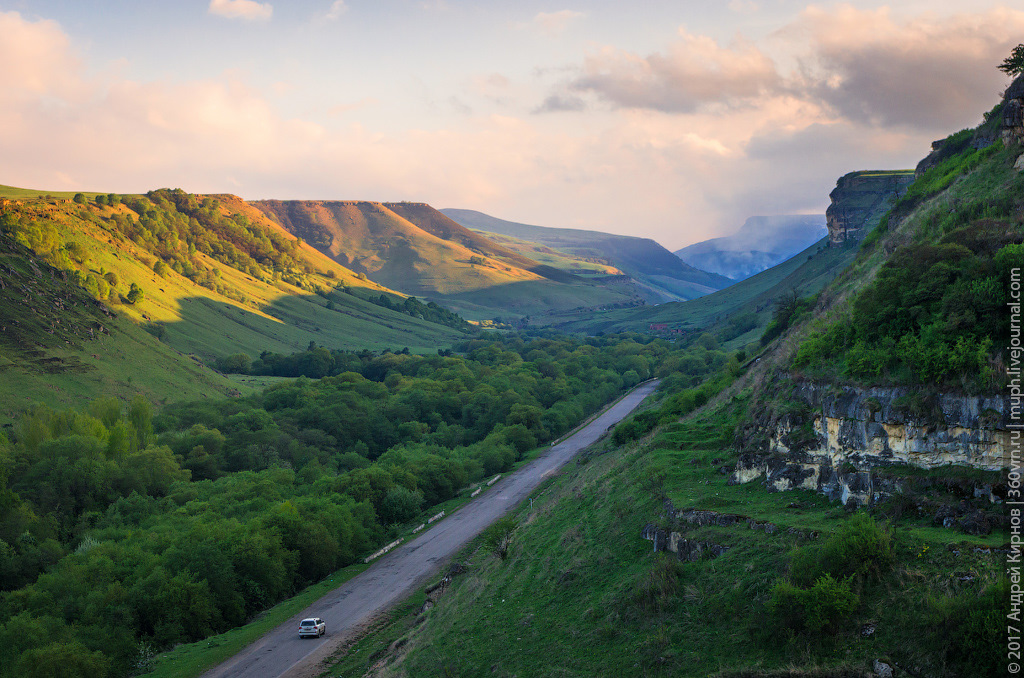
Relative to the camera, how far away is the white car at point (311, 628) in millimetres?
42562

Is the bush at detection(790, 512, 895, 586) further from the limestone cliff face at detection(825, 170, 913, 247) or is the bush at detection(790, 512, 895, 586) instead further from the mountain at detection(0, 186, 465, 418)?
the limestone cliff face at detection(825, 170, 913, 247)

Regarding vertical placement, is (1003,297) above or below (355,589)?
above

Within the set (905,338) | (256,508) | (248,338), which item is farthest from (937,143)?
(248,338)

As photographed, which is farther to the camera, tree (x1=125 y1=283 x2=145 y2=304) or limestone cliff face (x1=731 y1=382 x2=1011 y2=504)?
tree (x1=125 y1=283 x2=145 y2=304)

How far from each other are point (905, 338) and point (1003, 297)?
3350 millimetres

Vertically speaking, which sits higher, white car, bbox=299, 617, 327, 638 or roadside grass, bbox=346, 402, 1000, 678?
roadside grass, bbox=346, 402, 1000, 678

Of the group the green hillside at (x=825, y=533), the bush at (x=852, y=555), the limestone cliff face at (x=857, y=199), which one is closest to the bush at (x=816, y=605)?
the green hillside at (x=825, y=533)

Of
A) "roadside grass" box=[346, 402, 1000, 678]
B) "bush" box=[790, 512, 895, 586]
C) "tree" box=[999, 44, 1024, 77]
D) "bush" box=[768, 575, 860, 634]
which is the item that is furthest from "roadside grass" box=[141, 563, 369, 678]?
"tree" box=[999, 44, 1024, 77]

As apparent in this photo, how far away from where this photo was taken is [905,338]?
2527 centimetres

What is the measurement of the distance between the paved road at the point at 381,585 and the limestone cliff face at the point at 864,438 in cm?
2823

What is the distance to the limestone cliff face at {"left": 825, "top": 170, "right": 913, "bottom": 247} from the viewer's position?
165m

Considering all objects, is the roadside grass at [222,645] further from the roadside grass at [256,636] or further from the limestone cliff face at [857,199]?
the limestone cliff face at [857,199]

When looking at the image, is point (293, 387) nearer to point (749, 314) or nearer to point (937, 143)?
point (937, 143)

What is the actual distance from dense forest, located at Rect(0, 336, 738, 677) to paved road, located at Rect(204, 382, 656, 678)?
409 centimetres
